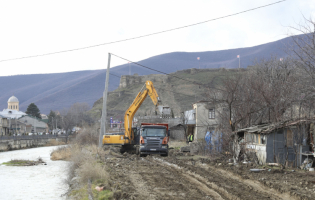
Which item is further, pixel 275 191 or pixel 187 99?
pixel 187 99

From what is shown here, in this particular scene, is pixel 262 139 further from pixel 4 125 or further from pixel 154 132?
pixel 4 125

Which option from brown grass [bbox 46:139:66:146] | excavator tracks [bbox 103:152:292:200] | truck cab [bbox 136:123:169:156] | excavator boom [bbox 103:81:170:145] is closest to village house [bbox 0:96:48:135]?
brown grass [bbox 46:139:66:146]

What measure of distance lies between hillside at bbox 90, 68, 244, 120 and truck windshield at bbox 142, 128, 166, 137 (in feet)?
279

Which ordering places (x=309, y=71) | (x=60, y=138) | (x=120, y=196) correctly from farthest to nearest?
(x=60, y=138), (x=309, y=71), (x=120, y=196)

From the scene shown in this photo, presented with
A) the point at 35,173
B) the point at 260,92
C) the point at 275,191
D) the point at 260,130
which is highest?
the point at 260,92

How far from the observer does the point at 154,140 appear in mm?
29234

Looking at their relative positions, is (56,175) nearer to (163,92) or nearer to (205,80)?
(163,92)

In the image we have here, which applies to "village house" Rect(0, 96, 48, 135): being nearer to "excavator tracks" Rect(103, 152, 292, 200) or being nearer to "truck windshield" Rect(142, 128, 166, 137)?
"truck windshield" Rect(142, 128, 166, 137)

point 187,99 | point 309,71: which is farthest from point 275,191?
point 187,99

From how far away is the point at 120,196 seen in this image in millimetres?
12000

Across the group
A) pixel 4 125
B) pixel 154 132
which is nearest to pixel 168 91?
pixel 4 125

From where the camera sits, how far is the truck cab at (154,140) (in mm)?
29219

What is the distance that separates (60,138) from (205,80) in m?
74.4

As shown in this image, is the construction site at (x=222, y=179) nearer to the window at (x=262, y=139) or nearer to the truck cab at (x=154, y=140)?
the window at (x=262, y=139)
